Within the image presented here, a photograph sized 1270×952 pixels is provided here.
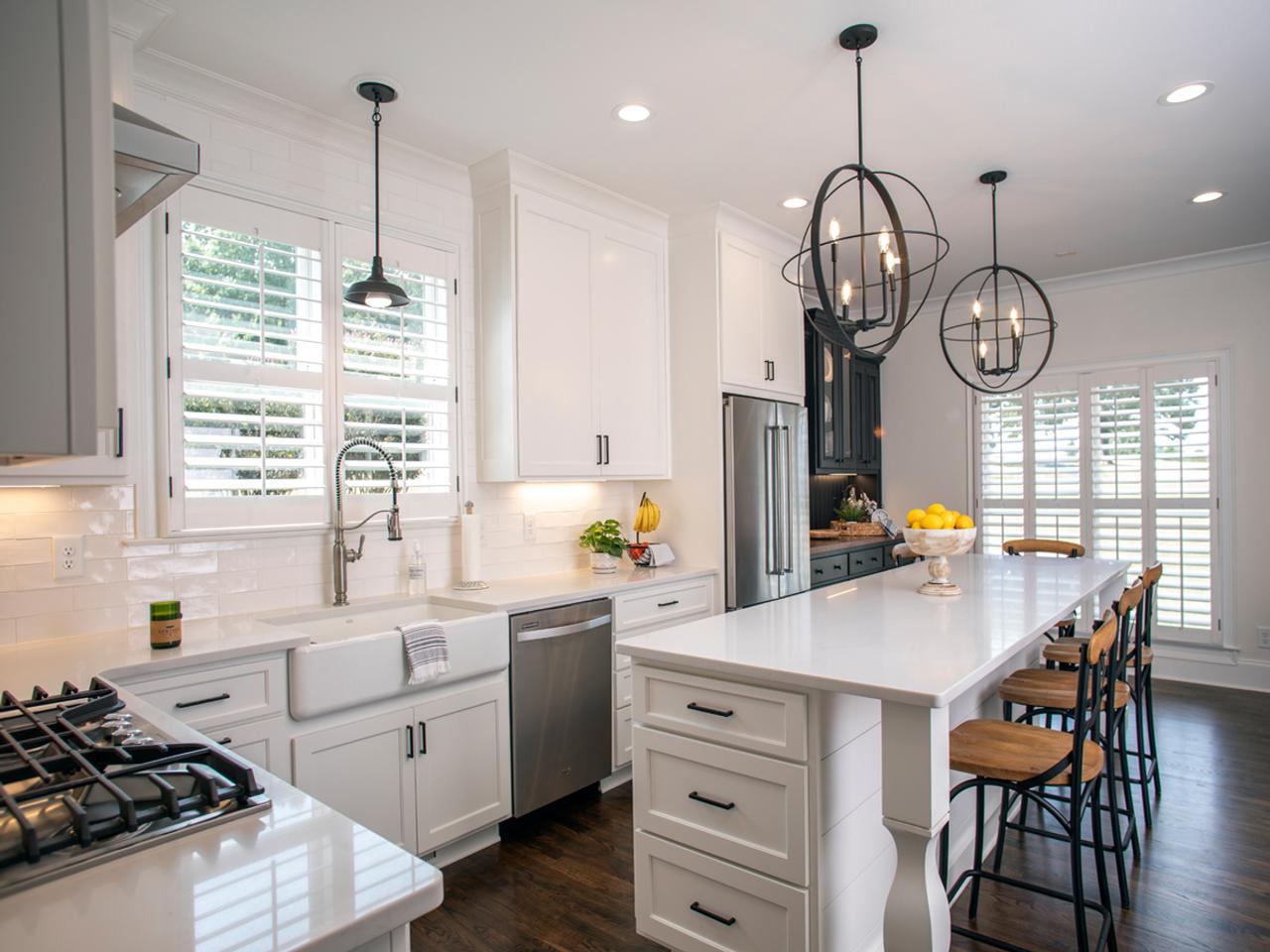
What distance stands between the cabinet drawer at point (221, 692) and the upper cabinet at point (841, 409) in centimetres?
387

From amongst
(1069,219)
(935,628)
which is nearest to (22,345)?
(935,628)

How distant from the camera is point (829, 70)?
103 inches

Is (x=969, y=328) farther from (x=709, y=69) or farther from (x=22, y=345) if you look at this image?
(x=22, y=345)

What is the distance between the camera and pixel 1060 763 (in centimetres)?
201

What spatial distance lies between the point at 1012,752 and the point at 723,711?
871mm

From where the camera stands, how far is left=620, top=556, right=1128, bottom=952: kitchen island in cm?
164

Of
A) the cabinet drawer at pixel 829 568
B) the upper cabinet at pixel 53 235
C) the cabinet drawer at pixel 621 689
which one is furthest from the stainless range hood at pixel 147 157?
the cabinet drawer at pixel 829 568

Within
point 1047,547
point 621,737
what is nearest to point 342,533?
point 621,737

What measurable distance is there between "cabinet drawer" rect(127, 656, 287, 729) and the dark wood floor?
85 centimetres

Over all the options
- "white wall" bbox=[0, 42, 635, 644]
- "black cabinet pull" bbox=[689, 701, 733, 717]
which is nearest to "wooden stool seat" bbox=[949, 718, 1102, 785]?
"black cabinet pull" bbox=[689, 701, 733, 717]

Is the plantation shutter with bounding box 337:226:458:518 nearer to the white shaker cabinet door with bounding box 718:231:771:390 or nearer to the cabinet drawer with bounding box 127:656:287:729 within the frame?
the cabinet drawer with bounding box 127:656:287:729

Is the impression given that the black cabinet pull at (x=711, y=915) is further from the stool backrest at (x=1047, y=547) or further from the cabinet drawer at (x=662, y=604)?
the stool backrest at (x=1047, y=547)

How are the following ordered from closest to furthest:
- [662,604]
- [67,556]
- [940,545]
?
[67,556] < [940,545] < [662,604]

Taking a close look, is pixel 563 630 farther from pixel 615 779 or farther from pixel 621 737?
pixel 615 779
